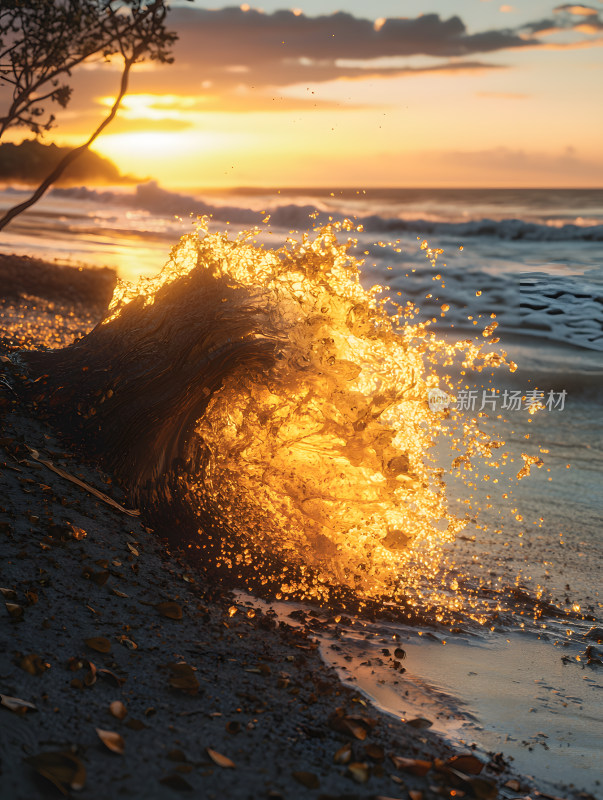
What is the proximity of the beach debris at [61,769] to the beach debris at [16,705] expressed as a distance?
238mm

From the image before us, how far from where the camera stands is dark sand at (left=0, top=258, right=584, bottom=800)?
108 inches

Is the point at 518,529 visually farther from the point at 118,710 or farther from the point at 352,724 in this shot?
the point at 118,710

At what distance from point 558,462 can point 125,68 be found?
694 centimetres

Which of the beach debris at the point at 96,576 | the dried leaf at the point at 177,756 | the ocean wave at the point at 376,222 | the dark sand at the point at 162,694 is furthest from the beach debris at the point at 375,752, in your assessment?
the ocean wave at the point at 376,222

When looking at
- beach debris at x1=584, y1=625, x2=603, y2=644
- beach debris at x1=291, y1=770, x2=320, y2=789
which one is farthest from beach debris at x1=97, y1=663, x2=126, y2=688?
beach debris at x1=584, y1=625, x2=603, y2=644

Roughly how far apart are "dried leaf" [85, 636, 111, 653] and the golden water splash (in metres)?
1.50

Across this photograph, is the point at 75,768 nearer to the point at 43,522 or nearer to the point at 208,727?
the point at 208,727

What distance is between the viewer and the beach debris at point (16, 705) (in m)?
2.86

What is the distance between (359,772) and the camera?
2928 millimetres

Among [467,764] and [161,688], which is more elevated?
[161,688]

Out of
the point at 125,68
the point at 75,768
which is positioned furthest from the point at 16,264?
the point at 75,768

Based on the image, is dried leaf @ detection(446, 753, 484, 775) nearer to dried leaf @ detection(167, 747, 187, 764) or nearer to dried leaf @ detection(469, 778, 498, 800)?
dried leaf @ detection(469, 778, 498, 800)

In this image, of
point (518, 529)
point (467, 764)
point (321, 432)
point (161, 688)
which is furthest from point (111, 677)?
point (518, 529)

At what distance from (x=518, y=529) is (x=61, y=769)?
4.57 m
